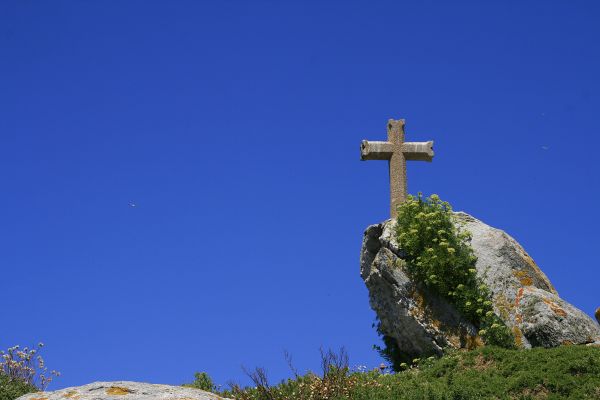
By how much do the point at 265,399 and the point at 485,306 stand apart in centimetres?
614

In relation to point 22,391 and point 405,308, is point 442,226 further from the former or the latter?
point 22,391

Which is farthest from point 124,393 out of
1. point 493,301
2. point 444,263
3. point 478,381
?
point 493,301

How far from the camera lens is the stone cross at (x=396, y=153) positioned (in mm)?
23703

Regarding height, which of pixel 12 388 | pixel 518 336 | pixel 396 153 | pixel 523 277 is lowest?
pixel 12 388

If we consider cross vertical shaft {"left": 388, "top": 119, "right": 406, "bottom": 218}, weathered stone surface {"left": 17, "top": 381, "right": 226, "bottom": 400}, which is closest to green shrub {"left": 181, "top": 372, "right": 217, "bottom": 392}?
cross vertical shaft {"left": 388, "top": 119, "right": 406, "bottom": 218}

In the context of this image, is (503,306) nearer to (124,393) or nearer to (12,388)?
(124,393)

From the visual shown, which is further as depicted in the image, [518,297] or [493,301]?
[493,301]

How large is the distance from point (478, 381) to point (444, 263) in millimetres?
4062

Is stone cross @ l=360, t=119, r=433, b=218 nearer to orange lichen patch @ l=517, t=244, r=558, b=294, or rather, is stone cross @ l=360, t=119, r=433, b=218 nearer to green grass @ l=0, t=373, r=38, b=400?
orange lichen patch @ l=517, t=244, r=558, b=294

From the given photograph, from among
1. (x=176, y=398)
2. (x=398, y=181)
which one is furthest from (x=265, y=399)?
(x=398, y=181)

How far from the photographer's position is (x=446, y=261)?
20.4 m

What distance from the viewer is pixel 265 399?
56.3 ft

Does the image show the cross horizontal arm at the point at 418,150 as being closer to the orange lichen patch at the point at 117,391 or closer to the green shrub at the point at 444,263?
the green shrub at the point at 444,263

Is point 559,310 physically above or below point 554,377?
above
